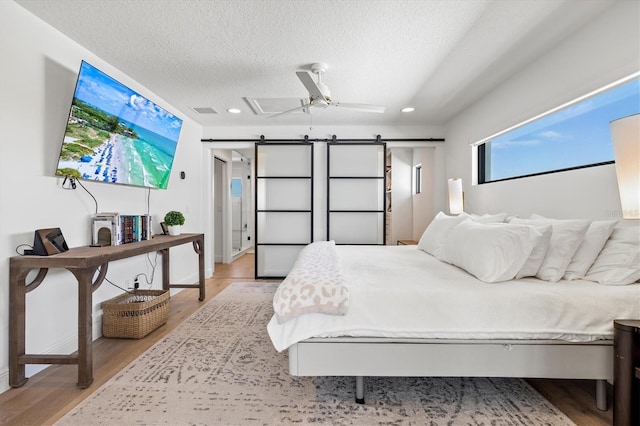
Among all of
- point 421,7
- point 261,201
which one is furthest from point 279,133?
point 421,7

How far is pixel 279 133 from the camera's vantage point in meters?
4.83

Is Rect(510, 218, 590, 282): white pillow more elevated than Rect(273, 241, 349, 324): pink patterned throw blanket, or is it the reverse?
Rect(510, 218, 590, 282): white pillow

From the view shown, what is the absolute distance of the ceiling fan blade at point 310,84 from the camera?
7.56 ft

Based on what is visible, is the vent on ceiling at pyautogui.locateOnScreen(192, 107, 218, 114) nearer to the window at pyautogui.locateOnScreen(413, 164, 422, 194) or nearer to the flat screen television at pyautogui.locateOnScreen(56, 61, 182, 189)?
the flat screen television at pyautogui.locateOnScreen(56, 61, 182, 189)

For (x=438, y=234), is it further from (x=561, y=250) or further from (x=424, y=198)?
(x=424, y=198)

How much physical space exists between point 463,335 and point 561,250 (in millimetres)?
918

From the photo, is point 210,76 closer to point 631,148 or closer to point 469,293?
point 469,293

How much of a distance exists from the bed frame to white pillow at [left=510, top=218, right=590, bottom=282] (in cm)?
41

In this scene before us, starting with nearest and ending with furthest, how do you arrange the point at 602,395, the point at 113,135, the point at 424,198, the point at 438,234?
1. the point at 602,395
2. the point at 113,135
3. the point at 438,234
4. the point at 424,198

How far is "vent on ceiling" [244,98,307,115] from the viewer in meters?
3.58

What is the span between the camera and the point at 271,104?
3748mm

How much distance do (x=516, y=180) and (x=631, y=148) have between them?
61.9 inches

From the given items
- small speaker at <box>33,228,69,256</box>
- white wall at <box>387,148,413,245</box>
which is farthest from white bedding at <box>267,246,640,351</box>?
white wall at <box>387,148,413,245</box>

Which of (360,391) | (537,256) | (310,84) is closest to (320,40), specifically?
(310,84)
